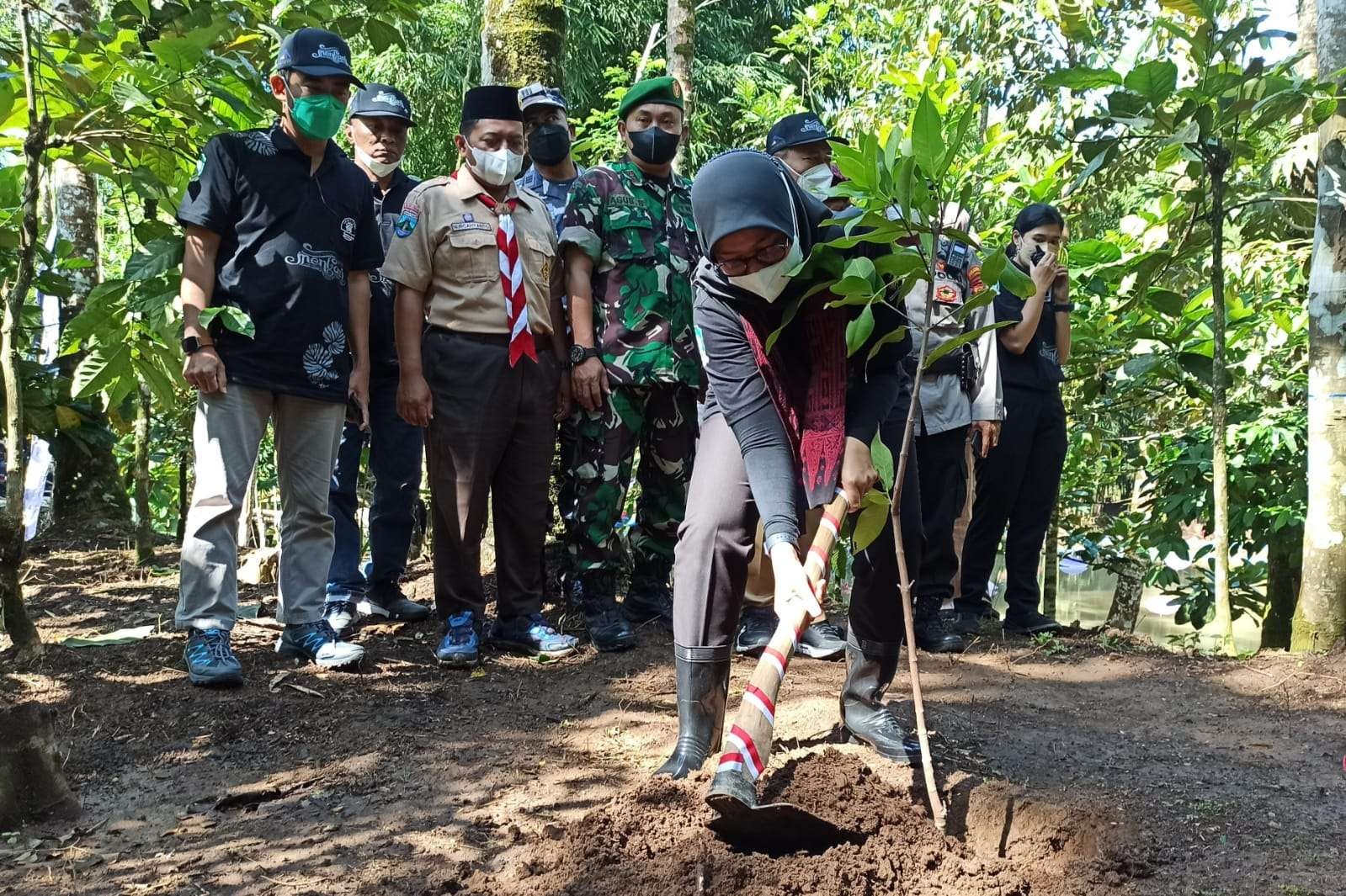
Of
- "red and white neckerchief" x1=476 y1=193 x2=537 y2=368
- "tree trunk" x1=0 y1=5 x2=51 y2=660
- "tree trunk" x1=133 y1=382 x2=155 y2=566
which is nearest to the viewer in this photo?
"tree trunk" x1=0 y1=5 x2=51 y2=660

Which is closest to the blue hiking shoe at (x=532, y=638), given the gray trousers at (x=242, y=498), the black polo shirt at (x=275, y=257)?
the gray trousers at (x=242, y=498)

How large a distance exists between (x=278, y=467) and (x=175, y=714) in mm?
932

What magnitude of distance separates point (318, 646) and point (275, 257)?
1.34 m

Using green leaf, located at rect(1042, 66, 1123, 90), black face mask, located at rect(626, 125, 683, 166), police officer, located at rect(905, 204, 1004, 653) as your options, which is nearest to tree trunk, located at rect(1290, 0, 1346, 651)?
green leaf, located at rect(1042, 66, 1123, 90)

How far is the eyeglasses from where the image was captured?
2.72 meters

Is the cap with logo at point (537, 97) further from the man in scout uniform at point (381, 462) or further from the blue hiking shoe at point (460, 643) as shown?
the blue hiking shoe at point (460, 643)

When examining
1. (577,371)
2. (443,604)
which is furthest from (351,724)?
(577,371)

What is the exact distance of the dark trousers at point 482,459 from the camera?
412 cm

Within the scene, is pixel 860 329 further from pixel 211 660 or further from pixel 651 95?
pixel 211 660

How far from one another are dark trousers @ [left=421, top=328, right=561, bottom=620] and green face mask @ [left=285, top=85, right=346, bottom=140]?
0.80 m

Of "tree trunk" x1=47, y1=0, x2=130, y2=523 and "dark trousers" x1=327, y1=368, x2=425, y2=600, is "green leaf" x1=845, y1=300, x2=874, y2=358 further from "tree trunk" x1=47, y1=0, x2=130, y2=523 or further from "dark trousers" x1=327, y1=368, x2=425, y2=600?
"tree trunk" x1=47, y1=0, x2=130, y2=523

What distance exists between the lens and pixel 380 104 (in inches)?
181

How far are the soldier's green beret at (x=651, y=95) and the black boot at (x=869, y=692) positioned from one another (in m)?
2.32

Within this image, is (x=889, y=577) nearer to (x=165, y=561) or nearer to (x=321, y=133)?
A: (x=321, y=133)
